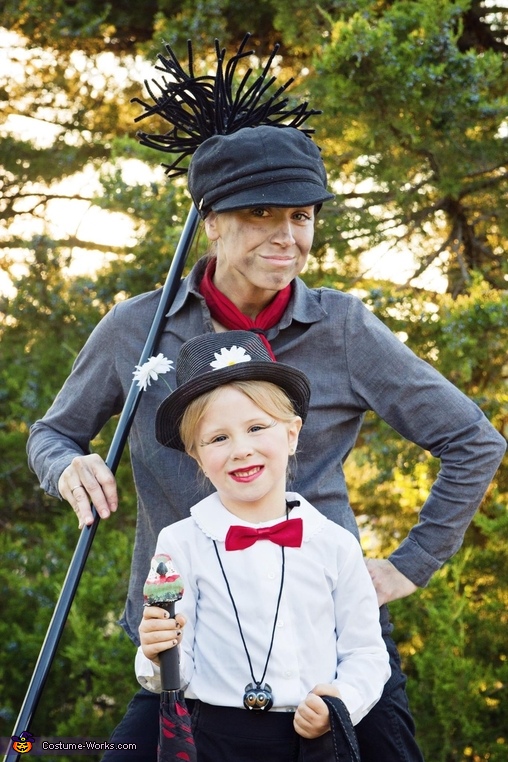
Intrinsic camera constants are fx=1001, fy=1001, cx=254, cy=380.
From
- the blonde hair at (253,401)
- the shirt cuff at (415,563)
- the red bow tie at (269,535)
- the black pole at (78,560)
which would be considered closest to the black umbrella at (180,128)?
the black pole at (78,560)

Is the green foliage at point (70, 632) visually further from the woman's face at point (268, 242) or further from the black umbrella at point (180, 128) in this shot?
the woman's face at point (268, 242)

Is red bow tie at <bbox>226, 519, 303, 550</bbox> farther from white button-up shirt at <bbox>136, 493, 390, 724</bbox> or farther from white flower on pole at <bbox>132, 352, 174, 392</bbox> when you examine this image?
white flower on pole at <bbox>132, 352, 174, 392</bbox>

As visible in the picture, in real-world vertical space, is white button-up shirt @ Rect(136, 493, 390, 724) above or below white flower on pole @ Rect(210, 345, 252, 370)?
below

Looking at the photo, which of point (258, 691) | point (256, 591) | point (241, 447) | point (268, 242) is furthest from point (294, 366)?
point (258, 691)

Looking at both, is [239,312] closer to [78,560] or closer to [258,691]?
[78,560]

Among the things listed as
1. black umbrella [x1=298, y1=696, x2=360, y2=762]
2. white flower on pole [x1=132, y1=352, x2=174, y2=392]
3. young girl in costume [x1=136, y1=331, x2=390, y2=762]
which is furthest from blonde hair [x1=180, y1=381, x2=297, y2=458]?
black umbrella [x1=298, y1=696, x2=360, y2=762]

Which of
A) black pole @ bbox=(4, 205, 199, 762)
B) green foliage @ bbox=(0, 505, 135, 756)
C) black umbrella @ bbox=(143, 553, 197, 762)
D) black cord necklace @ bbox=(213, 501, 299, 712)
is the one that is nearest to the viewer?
black umbrella @ bbox=(143, 553, 197, 762)

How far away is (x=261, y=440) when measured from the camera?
2131 mm

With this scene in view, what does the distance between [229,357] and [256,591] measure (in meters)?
0.51

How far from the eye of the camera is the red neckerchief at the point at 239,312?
8.61ft

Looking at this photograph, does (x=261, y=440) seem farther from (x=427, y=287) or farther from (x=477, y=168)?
(x=427, y=287)

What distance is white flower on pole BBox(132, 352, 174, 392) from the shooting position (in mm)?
2549

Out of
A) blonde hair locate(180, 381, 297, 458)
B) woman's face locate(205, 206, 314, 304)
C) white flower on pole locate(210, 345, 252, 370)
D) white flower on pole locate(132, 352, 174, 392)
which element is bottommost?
blonde hair locate(180, 381, 297, 458)

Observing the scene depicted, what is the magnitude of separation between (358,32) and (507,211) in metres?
1.46
